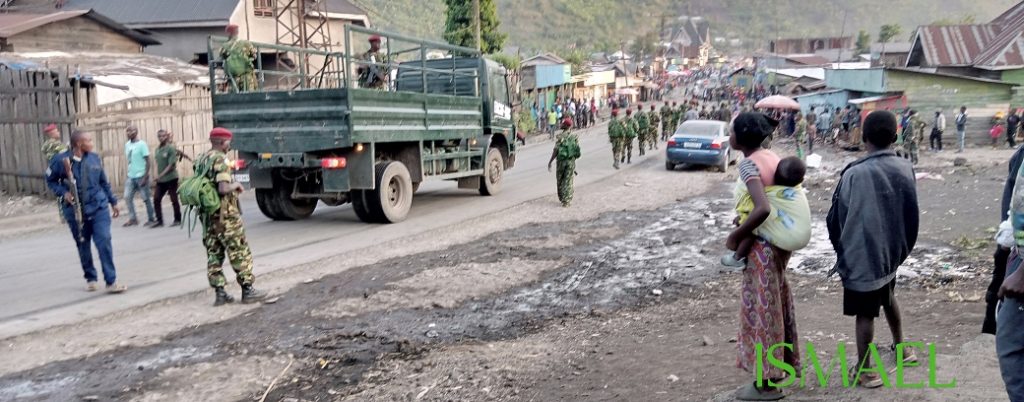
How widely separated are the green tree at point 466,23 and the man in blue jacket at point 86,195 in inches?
1091

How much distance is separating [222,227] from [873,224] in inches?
208

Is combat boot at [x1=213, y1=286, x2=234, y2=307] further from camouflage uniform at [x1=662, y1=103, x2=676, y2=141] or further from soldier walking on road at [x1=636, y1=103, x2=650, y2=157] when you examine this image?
camouflage uniform at [x1=662, y1=103, x2=676, y2=141]

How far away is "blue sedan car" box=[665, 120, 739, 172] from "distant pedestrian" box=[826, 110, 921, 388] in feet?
52.1

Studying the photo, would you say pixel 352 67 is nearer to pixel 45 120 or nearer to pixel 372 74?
pixel 372 74

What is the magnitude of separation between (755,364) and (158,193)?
1033 cm

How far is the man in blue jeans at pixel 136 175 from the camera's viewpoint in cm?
1234

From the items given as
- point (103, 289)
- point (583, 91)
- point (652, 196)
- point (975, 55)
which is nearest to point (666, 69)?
point (583, 91)

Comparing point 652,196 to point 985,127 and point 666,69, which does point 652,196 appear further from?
point 666,69

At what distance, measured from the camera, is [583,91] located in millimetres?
56719

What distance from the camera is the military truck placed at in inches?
446

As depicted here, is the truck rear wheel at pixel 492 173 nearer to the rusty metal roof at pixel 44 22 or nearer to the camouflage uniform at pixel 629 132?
the camouflage uniform at pixel 629 132

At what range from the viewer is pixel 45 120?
15102 millimetres

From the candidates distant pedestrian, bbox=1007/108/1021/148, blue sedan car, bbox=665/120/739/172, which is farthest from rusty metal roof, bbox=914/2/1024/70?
blue sedan car, bbox=665/120/739/172

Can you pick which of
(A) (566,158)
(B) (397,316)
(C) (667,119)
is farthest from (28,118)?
(C) (667,119)
